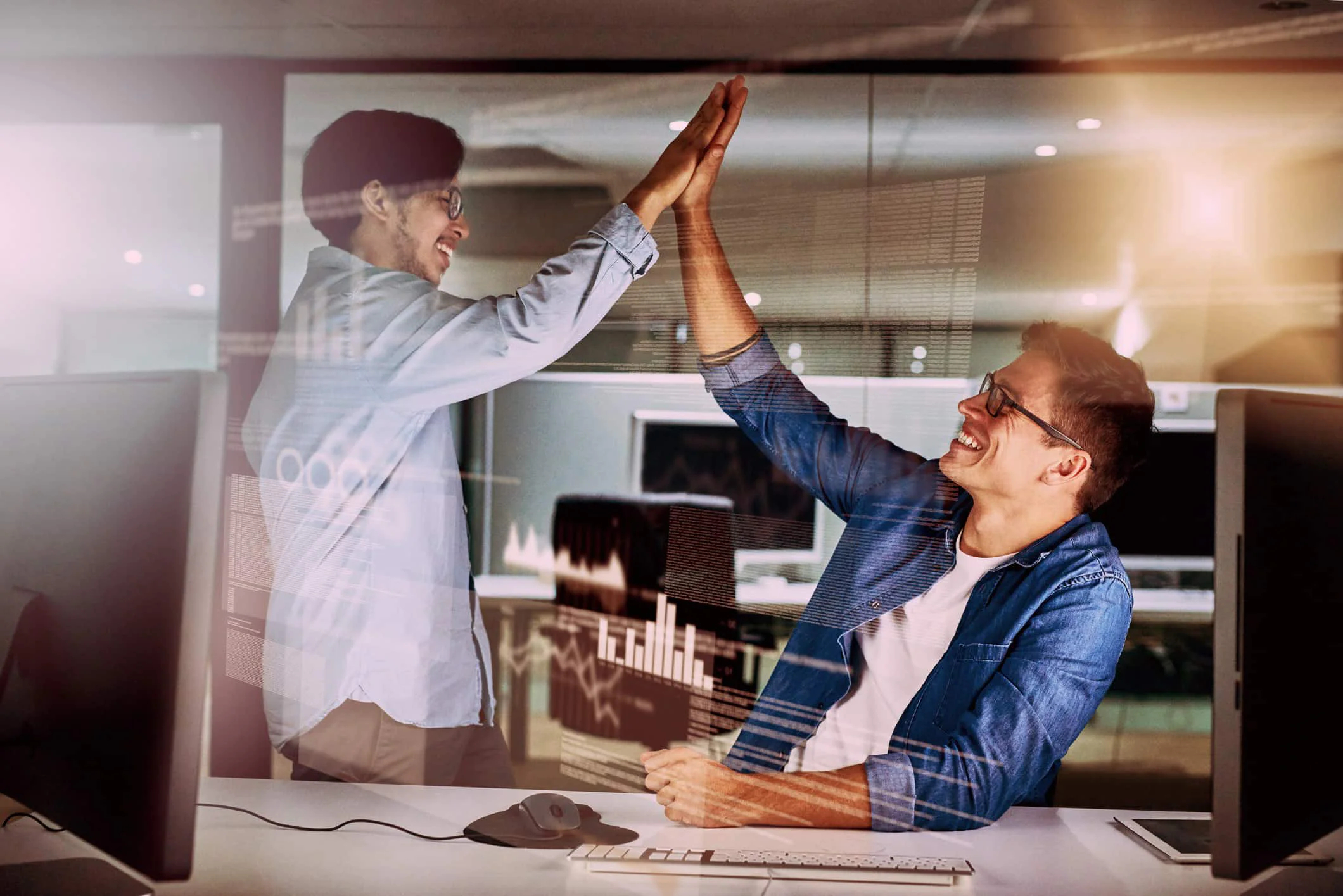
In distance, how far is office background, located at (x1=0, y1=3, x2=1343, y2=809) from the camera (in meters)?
2.09

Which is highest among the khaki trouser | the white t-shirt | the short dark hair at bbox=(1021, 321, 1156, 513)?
the short dark hair at bbox=(1021, 321, 1156, 513)

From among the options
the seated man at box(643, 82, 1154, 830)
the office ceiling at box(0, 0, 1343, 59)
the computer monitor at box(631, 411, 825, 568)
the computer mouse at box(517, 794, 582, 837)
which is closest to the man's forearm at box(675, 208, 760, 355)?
the seated man at box(643, 82, 1154, 830)

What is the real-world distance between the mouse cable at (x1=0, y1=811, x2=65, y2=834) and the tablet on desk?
52.4 inches

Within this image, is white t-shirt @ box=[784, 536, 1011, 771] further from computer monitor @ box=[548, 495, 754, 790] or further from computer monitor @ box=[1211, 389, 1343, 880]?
computer monitor @ box=[1211, 389, 1343, 880]

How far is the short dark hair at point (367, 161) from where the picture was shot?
7.01 ft

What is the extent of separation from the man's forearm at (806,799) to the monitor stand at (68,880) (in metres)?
0.69

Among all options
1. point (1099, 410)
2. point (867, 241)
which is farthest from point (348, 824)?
point (867, 241)

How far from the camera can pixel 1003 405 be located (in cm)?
171

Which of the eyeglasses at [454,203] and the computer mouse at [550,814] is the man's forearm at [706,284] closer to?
the eyeglasses at [454,203]

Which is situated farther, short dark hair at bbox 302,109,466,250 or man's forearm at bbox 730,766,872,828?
short dark hair at bbox 302,109,466,250

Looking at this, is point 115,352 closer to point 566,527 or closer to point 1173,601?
point 566,527

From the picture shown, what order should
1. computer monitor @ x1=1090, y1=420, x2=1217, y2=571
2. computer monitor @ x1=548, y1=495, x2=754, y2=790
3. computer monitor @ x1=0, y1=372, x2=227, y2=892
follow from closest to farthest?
computer monitor @ x1=0, y1=372, x2=227, y2=892 < computer monitor @ x1=548, y1=495, x2=754, y2=790 < computer monitor @ x1=1090, y1=420, x2=1217, y2=571

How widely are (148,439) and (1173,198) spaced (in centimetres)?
231

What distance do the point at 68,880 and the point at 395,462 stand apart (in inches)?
41.5
